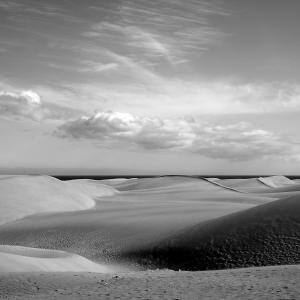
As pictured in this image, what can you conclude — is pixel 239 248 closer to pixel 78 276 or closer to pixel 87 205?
pixel 78 276

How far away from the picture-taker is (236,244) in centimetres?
1409

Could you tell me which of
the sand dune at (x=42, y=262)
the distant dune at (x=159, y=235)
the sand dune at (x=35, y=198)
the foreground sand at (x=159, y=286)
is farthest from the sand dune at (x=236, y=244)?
the sand dune at (x=35, y=198)

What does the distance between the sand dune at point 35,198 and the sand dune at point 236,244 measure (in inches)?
472

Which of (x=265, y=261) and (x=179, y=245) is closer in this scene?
(x=265, y=261)

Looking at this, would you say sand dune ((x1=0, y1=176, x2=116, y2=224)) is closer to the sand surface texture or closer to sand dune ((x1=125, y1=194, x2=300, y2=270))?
the sand surface texture

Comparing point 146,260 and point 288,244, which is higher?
point 288,244

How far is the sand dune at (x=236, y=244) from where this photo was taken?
13.1 meters

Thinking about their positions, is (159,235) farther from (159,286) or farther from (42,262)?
(159,286)

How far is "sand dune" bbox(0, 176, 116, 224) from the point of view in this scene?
25.8m

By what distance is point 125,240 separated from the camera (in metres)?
17.6

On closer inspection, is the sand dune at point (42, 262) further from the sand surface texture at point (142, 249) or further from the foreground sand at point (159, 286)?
the foreground sand at point (159, 286)

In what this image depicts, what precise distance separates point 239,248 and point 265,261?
1.28 metres

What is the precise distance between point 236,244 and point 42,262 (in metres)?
6.41

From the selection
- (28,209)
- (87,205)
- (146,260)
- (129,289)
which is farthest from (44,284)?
(87,205)
